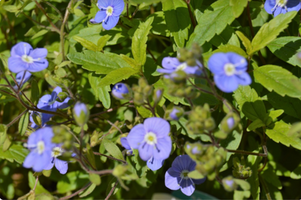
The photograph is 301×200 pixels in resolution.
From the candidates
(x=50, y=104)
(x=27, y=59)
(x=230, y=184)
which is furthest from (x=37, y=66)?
(x=230, y=184)

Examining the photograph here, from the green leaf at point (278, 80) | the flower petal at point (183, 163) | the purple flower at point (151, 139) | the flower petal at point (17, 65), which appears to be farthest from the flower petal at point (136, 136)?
the flower petal at point (17, 65)

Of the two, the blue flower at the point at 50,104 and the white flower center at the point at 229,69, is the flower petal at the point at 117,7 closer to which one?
the blue flower at the point at 50,104

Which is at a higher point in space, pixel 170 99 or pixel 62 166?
pixel 170 99

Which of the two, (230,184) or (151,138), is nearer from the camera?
(230,184)

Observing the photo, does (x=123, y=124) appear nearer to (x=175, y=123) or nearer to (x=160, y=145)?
(x=175, y=123)

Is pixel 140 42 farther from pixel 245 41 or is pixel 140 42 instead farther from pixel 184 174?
pixel 184 174
